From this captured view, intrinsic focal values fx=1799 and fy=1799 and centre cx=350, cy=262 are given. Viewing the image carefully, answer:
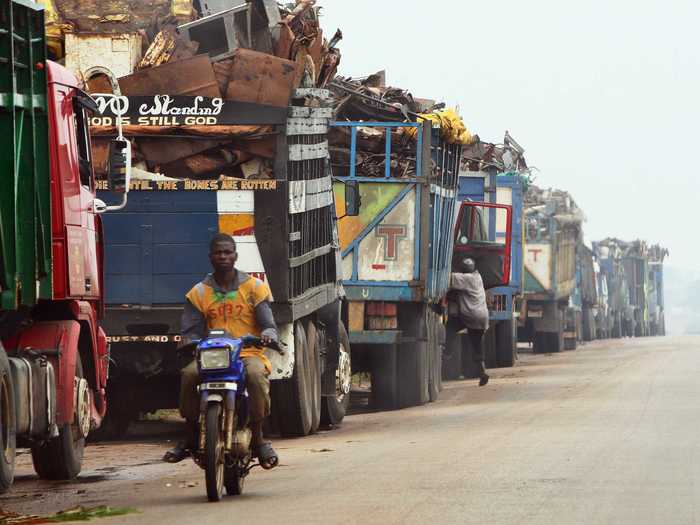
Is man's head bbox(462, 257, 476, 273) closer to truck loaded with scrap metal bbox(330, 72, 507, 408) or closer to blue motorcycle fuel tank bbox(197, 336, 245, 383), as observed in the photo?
truck loaded with scrap metal bbox(330, 72, 507, 408)

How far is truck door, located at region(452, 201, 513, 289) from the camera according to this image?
2452cm

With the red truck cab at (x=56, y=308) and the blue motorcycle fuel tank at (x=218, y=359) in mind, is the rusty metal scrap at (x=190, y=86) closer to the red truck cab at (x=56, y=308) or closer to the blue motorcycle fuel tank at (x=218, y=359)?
the red truck cab at (x=56, y=308)

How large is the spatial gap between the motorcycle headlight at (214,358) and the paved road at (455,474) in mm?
773

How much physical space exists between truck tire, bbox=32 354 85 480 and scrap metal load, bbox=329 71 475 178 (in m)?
8.05

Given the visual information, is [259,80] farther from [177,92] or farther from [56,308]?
[56,308]

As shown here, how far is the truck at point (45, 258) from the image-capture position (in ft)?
32.6

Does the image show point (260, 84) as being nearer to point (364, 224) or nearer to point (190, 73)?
point (190, 73)

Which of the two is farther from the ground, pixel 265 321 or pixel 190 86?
pixel 190 86

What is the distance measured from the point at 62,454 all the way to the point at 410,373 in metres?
9.21

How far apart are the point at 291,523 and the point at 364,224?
1082 centimetres

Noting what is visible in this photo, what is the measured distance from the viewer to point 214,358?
10016mm

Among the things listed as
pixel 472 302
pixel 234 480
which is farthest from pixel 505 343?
pixel 234 480

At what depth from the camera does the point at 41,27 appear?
10461mm

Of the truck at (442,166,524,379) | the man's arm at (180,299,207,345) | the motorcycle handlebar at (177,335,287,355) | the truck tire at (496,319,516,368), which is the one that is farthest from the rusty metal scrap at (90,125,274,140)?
the truck tire at (496,319,516,368)
